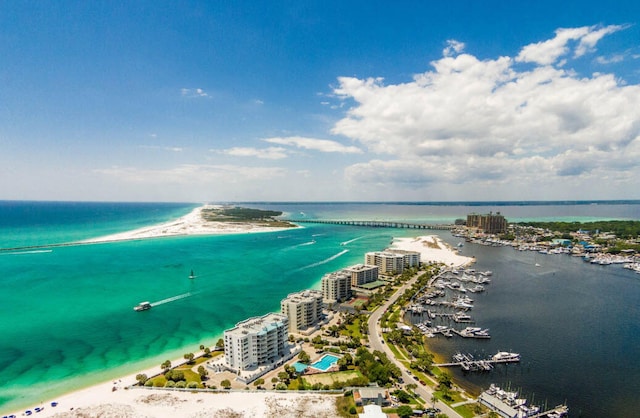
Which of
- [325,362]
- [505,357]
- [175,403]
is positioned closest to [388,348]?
[325,362]

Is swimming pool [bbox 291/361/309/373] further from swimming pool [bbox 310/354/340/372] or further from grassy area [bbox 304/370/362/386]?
grassy area [bbox 304/370/362/386]

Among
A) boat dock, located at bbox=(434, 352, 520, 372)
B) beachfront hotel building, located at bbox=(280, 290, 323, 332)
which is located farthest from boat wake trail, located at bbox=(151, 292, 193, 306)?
boat dock, located at bbox=(434, 352, 520, 372)

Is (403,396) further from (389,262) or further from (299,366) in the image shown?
(389,262)

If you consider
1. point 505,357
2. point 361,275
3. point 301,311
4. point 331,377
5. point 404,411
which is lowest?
point 505,357

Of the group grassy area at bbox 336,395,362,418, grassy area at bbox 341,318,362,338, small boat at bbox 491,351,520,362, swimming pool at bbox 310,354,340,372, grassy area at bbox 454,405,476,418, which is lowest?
grassy area at bbox 454,405,476,418

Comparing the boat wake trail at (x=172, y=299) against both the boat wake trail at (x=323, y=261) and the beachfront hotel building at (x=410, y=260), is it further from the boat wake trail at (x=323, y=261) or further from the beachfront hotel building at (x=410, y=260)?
the beachfront hotel building at (x=410, y=260)

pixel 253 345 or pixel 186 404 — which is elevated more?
pixel 253 345

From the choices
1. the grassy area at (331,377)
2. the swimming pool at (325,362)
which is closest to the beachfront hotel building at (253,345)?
the swimming pool at (325,362)
